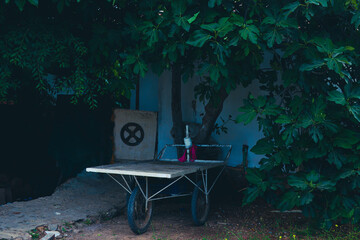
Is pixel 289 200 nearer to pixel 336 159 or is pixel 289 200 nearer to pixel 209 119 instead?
pixel 336 159

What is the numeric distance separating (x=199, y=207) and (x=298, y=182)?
1.71 metres

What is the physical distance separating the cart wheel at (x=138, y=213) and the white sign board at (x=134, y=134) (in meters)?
3.29

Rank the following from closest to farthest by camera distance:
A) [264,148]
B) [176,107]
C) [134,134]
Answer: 1. [264,148]
2. [176,107]
3. [134,134]

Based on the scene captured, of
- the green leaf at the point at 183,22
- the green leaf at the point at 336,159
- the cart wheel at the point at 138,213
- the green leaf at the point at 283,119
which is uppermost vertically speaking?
the green leaf at the point at 183,22

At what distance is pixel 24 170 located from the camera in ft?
32.7

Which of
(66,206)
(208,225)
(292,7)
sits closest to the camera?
(292,7)

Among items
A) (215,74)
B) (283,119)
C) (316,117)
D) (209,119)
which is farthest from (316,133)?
(209,119)

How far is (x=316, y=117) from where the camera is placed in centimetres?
491

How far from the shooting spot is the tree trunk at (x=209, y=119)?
719 centimetres

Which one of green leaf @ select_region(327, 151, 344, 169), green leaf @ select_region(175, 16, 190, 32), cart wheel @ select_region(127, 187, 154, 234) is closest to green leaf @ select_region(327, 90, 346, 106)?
green leaf @ select_region(327, 151, 344, 169)

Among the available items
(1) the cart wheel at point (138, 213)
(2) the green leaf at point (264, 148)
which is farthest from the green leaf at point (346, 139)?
(1) the cart wheel at point (138, 213)

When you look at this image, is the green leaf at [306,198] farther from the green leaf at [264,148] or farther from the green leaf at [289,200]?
the green leaf at [264,148]

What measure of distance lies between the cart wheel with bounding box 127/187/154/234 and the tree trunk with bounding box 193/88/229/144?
6.62ft

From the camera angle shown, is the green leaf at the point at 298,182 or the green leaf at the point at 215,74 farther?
the green leaf at the point at 298,182
